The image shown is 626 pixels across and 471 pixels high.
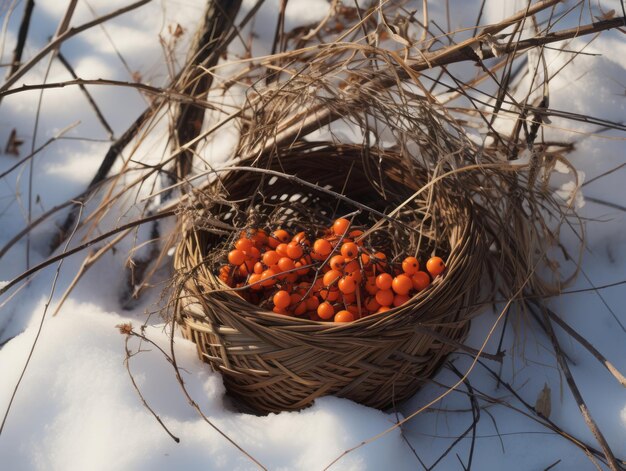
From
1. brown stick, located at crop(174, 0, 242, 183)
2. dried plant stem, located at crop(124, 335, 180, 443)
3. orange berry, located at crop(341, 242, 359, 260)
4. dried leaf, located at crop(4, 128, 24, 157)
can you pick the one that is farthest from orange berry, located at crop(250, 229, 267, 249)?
dried leaf, located at crop(4, 128, 24, 157)

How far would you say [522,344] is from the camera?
1.48 m

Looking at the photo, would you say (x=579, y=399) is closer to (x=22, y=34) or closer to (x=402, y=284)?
(x=402, y=284)

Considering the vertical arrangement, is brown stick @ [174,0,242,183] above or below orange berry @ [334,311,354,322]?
above

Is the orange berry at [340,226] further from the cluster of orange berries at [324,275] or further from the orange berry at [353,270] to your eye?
the orange berry at [353,270]

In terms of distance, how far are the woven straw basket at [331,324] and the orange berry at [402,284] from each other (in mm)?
47

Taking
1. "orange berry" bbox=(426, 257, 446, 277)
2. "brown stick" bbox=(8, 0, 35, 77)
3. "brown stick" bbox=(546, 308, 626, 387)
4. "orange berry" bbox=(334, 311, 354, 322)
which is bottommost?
"brown stick" bbox=(546, 308, 626, 387)

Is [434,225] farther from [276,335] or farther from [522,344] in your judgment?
[276,335]

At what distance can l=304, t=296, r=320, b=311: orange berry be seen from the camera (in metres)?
1.34

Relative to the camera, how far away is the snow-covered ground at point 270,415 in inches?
48.8

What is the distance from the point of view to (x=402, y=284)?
1.27m

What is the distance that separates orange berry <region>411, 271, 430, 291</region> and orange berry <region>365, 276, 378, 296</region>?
0.07 m

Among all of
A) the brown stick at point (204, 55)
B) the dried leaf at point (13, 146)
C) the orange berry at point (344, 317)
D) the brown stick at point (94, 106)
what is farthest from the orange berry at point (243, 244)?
the dried leaf at point (13, 146)

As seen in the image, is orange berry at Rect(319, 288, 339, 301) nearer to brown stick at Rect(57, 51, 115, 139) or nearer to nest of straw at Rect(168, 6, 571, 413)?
nest of straw at Rect(168, 6, 571, 413)

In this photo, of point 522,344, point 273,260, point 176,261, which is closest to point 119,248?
point 176,261
